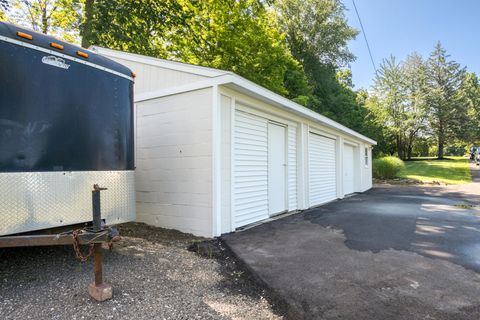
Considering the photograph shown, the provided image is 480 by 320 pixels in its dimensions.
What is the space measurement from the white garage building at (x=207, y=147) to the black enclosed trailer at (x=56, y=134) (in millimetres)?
1572

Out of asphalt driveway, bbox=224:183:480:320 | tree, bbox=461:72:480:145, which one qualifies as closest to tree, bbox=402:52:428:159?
tree, bbox=461:72:480:145

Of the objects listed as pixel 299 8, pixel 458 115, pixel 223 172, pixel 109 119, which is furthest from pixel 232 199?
pixel 458 115

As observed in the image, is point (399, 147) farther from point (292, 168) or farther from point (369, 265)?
point (369, 265)

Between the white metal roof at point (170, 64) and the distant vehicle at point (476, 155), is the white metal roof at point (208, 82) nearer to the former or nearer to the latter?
the white metal roof at point (170, 64)

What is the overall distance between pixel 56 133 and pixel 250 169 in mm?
3750

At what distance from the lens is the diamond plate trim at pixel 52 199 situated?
109 inches

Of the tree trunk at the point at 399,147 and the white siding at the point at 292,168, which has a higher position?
the tree trunk at the point at 399,147

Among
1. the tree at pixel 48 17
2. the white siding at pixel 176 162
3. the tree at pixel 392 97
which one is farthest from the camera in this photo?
the tree at pixel 392 97

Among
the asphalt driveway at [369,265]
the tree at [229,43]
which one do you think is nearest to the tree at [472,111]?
the tree at [229,43]

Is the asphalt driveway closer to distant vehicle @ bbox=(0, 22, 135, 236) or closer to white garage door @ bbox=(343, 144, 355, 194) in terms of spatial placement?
distant vehicle @ bbox=(0, 22, 135, 236)

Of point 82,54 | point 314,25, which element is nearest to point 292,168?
point 82,54

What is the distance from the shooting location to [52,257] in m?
3.66

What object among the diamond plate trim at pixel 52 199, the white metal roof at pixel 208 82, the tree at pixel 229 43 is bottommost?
the diamond plate trim at pixel 52 199

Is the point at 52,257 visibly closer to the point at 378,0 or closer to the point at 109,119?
the point at 109,119
